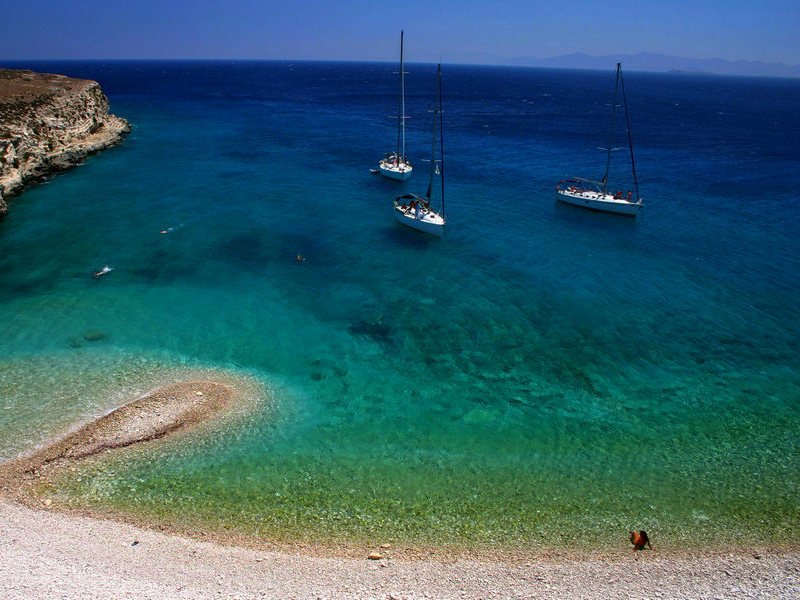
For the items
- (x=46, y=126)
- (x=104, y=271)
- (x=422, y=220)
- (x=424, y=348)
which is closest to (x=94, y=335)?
(x=104, y=271)

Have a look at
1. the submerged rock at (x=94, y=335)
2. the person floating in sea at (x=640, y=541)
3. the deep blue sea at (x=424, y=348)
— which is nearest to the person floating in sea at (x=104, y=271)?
the deep blue sea at (x=424, y=348)

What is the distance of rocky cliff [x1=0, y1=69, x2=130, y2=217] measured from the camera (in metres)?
63.7

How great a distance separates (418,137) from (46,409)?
9323cm

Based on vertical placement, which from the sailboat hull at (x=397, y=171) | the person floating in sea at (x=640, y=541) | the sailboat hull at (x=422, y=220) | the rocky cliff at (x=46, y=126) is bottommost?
the person floating in sea at (x=640, y=541)

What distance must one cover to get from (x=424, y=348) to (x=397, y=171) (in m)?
43.2

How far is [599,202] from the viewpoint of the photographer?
211 feet

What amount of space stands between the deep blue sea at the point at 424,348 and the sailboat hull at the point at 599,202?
5.39 ft

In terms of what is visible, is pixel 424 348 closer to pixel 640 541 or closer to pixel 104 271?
pixel 640 541

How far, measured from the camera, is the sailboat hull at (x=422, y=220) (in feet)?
182

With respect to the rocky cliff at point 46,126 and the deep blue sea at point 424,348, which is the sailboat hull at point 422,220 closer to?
the deep blue sea at point 424,348

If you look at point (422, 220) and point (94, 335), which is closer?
point (94, 335)

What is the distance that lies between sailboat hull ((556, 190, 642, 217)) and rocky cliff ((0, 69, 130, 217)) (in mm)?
64457

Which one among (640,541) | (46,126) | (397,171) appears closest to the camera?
(640,541)

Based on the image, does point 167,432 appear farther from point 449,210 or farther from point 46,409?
point 449,210
